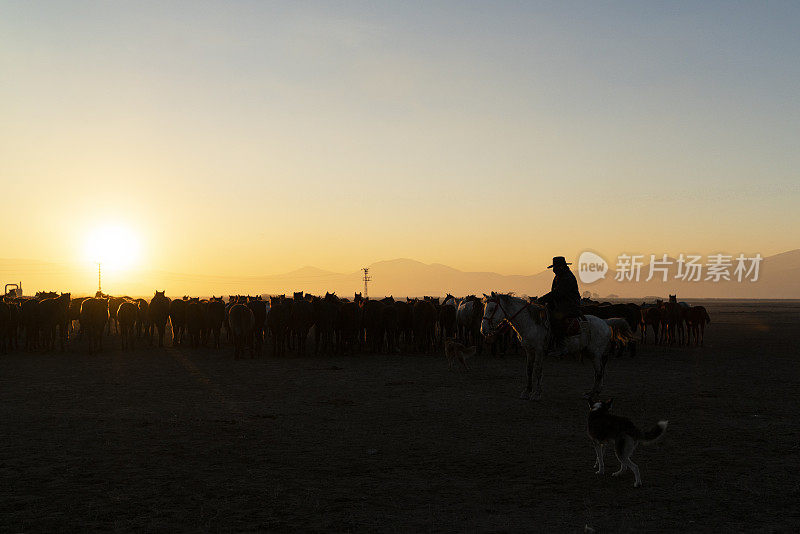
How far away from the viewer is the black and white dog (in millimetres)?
7656

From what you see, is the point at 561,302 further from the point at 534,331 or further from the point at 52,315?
the point at 52,315

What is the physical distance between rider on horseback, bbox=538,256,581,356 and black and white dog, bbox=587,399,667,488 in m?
6.25

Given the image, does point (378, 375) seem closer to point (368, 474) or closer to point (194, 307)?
point (368, 474)

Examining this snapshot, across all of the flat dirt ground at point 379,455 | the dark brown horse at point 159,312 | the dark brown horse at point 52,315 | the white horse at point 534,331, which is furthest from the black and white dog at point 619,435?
the dark brown horse at point 52,315

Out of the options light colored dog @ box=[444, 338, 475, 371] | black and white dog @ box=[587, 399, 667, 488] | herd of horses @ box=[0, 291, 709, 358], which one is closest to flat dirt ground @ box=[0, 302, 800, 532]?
black and white dog @ box=[587, 399, 667, 488]

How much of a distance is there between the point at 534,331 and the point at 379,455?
641cm

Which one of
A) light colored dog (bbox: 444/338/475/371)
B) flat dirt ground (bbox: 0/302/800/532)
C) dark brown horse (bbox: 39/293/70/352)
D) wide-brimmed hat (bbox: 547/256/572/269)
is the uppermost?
wide-brimmed hat (bbox: 547/256/572/269)

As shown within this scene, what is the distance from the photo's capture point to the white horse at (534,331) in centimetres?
1442

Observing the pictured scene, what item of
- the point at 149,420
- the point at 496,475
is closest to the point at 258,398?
the point at 149,420

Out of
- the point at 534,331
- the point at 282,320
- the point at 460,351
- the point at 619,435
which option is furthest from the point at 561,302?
the point at 282,320

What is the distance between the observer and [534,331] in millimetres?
14547

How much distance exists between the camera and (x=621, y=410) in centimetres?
1314

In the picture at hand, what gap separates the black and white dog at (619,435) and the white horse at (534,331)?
619 cm

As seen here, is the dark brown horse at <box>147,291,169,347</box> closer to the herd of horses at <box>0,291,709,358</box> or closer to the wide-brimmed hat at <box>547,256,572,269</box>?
the herd of horses at <box>0,291,709,358</box>
